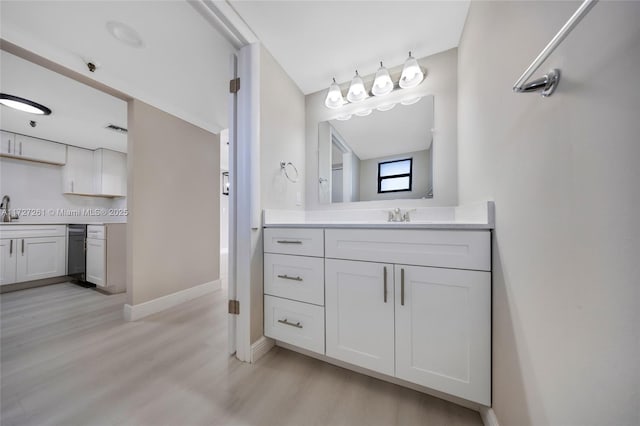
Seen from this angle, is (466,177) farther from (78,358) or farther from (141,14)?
(78,358)

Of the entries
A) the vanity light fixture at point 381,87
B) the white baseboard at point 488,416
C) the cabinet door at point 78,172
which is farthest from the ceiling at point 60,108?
the white baseboard at point 488,416

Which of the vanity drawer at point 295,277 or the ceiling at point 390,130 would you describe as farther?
the ceiling at point 390,130

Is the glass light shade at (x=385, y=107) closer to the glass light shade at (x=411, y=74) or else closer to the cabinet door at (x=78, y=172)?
the glass light shade at (x=411, y=74)

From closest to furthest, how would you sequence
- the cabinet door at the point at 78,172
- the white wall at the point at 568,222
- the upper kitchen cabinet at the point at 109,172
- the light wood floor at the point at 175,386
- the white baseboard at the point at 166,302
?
the white wall at the point at 568,222
the light wood floor at the point at 175,386
the white baseboard at the point at 166,302
the cabinet door at the point at 78,172
the upper kitchen cabinet at the point at 109,172

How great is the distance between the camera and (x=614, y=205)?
38 cm

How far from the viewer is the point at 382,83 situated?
162 cm

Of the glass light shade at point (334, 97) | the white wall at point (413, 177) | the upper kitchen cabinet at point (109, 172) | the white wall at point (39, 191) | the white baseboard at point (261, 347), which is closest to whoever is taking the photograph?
the white baseboard at point (261, 347)

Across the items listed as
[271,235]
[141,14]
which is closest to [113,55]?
[141,14]

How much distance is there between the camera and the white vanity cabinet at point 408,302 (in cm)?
91

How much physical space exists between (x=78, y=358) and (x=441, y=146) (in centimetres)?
286

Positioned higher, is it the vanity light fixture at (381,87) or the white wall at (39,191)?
the vanity light fixture at (381,87)

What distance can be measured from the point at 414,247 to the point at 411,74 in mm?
1308

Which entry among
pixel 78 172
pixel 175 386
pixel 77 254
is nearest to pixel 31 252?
pixel 77 254

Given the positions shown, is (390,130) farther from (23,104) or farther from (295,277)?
(23,104)
